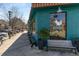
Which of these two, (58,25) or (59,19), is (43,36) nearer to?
(58,25)

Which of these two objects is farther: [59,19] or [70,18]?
[59,19]

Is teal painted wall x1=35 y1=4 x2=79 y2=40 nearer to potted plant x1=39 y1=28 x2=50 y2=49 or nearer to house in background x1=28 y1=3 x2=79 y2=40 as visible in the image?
house in background x1=28 y1=3 x2=79 y2=40

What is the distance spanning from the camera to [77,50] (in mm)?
8508

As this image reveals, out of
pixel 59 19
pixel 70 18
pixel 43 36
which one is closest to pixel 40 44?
pixel 43 36

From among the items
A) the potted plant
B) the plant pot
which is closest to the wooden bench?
the potted plant

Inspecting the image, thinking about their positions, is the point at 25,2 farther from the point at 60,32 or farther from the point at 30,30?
the point at 30,30

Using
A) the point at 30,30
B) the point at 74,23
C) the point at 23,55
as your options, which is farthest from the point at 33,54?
the point at 30,30

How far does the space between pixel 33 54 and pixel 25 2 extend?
7.56 ft

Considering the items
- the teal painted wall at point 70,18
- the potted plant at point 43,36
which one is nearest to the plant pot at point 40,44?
the potted plant at point 43,36

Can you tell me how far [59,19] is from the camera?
9.15m

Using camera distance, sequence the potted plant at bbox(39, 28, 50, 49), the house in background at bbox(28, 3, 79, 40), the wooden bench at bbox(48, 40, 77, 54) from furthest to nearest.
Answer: the potted plant at bbox(39, 28, 50, 49), the house in background at bbox(28, 3, 79, 40), the wooden bench at bbox(48, 40, 77, 54)

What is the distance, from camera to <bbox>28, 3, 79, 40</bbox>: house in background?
29.1 feet

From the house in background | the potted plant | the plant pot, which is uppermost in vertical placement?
the house in background

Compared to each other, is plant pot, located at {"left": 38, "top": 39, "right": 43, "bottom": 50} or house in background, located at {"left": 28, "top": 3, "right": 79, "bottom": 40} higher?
house in background, located at {"left": 28, "top": 3, "right": 79, "bottom": 40}
